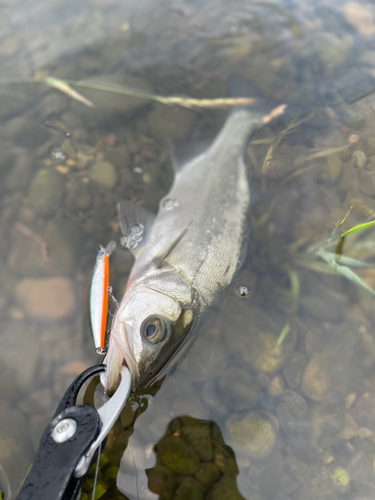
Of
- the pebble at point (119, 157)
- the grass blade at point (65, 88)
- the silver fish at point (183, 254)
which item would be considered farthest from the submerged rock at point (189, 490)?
the grass blade at point (65, 88)

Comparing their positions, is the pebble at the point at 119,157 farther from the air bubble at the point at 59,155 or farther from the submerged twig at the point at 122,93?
the submerged twig at the point at 122,93

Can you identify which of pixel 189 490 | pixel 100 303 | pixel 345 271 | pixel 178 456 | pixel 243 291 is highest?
pixel 100 303

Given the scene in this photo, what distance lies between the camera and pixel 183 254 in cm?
285

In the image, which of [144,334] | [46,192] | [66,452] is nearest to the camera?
[66,452]

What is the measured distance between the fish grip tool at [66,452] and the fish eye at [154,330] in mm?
453

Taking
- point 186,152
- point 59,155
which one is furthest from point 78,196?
point 186,152

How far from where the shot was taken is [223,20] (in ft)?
14.5

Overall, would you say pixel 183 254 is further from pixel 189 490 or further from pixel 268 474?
pixel 268 474

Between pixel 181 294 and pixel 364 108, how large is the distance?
9.26 ft

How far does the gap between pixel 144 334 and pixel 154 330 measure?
0.26ft

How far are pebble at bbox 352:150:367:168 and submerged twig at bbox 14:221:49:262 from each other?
3250 mm

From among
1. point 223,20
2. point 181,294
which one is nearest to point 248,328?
point 181,294

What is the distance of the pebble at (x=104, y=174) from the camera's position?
358 centimetres

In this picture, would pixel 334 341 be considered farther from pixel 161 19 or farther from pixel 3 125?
pixel 161 19
